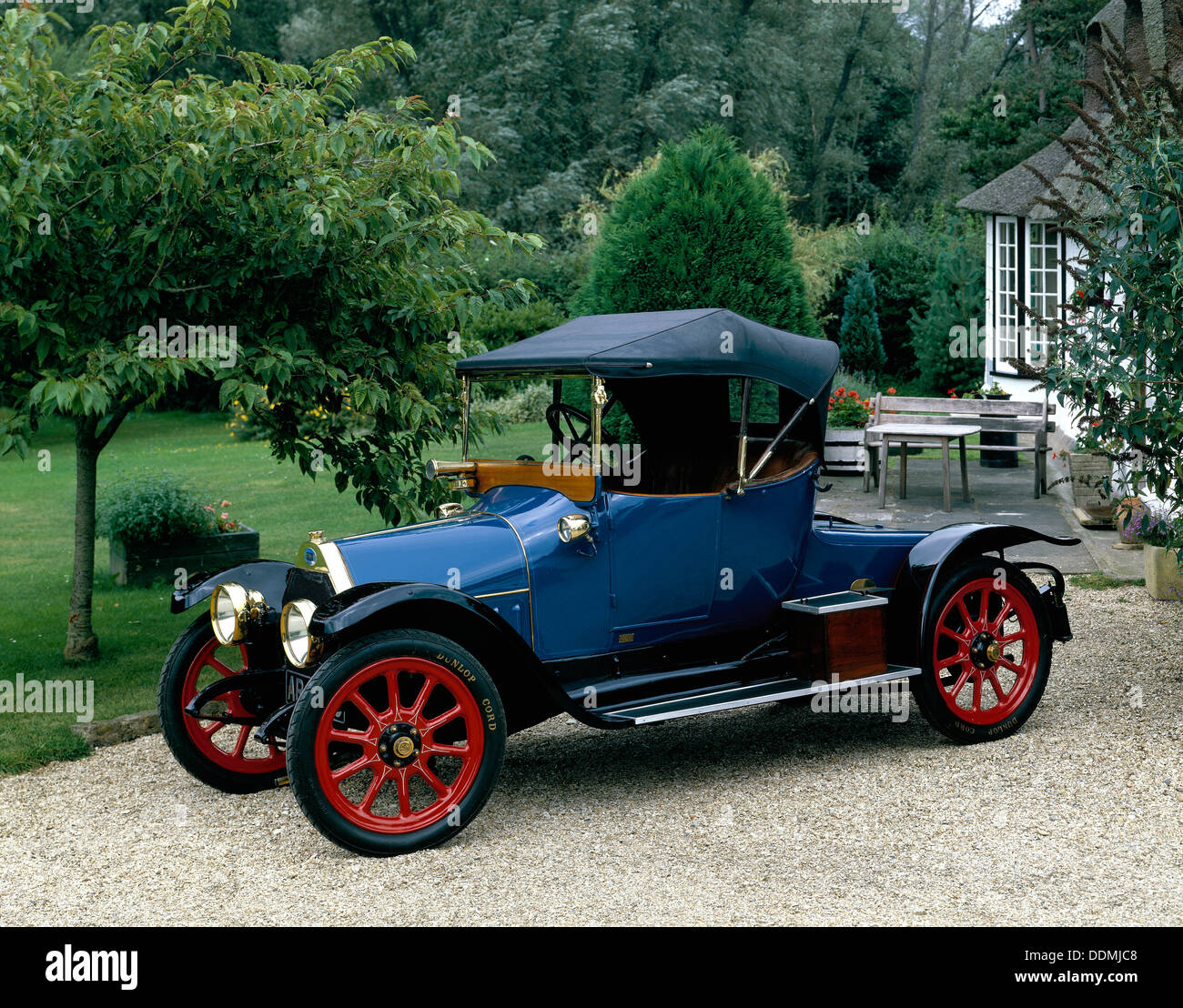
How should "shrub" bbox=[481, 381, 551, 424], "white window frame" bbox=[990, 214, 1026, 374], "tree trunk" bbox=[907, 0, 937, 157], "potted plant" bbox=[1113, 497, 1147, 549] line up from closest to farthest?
1. "potted plant" bbox=[1113, 497, 1147, 549]
2. "white window frame" bbox=[990, 214, 1026, 374]
3. "shrub" bbox=[481, 381, 551, 424]
4. "tree trunk" bbox=[907, 0, 937, 157]

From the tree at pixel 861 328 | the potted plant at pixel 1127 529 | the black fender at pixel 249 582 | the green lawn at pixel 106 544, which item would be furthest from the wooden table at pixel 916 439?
the tree at pixel 861 328

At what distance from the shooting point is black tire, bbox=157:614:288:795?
558 cm

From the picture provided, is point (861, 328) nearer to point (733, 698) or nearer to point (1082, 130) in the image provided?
point (1082, 130)

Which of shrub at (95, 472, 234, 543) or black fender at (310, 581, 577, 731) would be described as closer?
black fender at (310, 581, 577, 731)

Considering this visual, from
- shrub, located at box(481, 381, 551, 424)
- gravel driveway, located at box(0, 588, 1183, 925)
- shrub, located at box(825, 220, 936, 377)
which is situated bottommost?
gravel driveway, located at box(0, 588, 1183, 925)

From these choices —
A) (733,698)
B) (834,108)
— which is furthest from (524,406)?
(834,108)

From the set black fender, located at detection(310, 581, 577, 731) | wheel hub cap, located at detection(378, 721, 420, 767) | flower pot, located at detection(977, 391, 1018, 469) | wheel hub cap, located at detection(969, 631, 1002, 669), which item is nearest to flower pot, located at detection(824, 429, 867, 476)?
flower pot, located at detection(977, 391, 1018, 469)

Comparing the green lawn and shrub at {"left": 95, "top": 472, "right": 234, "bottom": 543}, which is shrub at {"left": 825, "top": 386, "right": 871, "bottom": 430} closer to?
the green lawn

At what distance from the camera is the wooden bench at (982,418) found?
535 inches

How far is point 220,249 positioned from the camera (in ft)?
22.5

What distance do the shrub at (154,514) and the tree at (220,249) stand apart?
2137 millimetres

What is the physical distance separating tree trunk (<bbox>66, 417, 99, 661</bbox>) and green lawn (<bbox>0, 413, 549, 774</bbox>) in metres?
0.14

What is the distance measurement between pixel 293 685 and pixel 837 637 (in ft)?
8.03

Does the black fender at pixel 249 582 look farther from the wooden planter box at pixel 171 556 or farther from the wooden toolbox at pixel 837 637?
the wooden planter box at pixel 171 556
